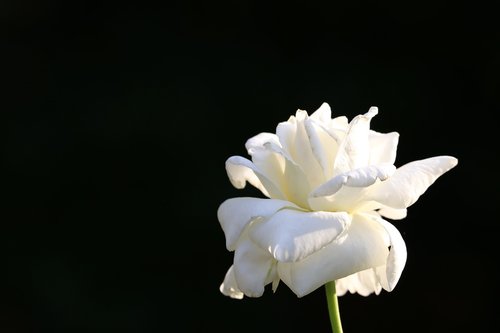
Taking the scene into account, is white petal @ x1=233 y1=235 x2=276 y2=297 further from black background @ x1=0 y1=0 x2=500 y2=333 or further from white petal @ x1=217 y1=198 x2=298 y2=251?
black background @ x1=0 y1=0 x2=500 y2=333

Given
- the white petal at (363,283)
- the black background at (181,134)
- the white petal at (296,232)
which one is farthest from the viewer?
the black background at (181,134)

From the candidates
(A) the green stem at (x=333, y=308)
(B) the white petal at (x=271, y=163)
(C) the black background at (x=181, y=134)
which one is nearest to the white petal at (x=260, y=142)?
(B) the white petal at (x=271, y=163)

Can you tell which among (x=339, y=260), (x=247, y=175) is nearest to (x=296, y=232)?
(x=339, y=260)

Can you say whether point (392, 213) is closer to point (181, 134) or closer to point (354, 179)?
point (354, 179)

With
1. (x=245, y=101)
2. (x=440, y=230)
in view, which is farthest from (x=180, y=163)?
(x=440, y=230)

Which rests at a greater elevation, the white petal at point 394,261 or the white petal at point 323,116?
the white petal at point 323,116

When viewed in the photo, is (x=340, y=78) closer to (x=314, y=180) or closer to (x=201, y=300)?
(x=201, y=300)

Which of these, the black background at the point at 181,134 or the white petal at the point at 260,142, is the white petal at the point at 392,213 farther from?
the black background at the point at 181,134
